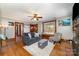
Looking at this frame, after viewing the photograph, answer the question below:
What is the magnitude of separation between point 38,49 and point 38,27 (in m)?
0.45

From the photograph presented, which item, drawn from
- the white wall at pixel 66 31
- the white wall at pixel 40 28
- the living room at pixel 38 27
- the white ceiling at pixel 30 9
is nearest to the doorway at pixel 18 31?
the living room at pixel 38 27

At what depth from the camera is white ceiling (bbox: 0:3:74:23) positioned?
2.52m

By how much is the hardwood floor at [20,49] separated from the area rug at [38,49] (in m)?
0.06

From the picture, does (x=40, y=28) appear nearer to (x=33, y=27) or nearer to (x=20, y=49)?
(x=33, y=27)

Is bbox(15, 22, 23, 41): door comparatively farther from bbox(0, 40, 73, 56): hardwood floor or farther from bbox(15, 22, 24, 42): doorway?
bbox(0, 40, 73, 56): hardwood floor

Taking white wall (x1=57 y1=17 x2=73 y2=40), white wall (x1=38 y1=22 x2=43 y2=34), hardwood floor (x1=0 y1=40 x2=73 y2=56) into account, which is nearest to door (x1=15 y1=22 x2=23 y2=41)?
hardwood floor (x1=0 y1=40 x2=73 y2=56)

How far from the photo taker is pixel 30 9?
252cm

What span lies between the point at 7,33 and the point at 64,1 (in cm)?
130

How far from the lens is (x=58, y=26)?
258 cm

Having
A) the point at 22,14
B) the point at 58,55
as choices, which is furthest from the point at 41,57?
the point at 22,14

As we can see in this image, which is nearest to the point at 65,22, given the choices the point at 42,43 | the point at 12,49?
the point at 42,43

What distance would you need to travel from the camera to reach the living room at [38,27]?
→ 2.52 meters

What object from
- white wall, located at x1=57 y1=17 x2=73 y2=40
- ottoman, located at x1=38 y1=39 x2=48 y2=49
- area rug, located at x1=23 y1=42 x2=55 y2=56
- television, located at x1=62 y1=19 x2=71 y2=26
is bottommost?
area rug, located at x1=23 y1=42 x2=55 y2=56

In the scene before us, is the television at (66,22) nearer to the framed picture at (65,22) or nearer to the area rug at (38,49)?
the framed picture at (65,22)
